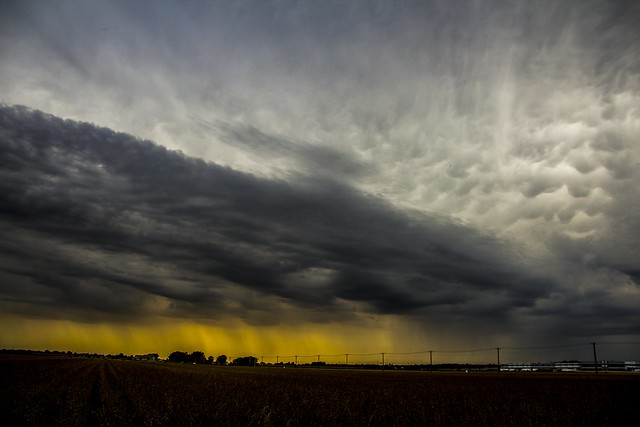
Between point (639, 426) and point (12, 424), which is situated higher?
point (639, 426)

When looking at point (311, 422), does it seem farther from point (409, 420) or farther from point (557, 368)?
point (557, 368)

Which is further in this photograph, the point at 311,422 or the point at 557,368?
the point at 557,368

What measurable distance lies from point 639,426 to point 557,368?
86.6 metres

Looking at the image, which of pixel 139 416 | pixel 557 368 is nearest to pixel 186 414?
pixel 139 416

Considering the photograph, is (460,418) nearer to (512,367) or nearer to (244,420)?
(244,420)

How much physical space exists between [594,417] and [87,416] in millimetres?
13968

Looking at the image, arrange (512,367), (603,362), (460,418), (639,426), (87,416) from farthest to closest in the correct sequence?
(512,367)
(603,362)
(87,416)
(460,418)
(639,426)

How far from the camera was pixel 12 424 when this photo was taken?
10062 mm

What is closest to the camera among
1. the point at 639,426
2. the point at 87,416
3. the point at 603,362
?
the point at 639,426

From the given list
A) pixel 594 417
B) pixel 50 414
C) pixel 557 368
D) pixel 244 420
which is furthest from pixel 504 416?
pixel 557 368

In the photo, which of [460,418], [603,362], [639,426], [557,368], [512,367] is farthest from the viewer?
[512,367]

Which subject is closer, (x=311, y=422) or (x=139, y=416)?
(x=311, y=422)

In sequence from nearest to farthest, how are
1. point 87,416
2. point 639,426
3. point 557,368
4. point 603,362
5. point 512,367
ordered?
point 639,426, point 87,416, point 603,362, point 557,368, point 512,367

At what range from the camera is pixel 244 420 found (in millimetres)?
9961
